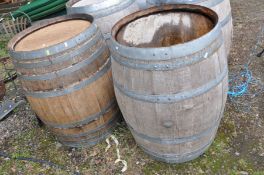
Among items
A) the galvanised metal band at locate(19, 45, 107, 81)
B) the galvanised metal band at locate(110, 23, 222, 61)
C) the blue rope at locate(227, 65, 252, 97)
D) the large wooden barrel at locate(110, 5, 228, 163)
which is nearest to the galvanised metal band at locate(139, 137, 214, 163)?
the large wooden barrel at locate(110, 5, 228, 163)

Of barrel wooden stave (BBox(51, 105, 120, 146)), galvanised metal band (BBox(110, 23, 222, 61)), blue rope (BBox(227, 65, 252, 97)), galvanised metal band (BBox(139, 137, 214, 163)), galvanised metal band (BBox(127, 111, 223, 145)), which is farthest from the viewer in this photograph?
blue rope (BBox(227, 65, 252, 97))

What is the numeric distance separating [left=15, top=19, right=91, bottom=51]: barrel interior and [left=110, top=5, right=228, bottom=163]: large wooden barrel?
0.62 metres

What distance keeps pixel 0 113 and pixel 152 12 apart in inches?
110

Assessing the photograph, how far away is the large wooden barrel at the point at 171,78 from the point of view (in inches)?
96.6

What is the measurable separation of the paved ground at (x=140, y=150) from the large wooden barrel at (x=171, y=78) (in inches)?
7.4

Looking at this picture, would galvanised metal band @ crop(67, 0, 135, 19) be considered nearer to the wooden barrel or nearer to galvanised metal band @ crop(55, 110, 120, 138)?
the wooden barrel

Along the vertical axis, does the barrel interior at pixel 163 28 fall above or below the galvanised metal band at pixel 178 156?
above

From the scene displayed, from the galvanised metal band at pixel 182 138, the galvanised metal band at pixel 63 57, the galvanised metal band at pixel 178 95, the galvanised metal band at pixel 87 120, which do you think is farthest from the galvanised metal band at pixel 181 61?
the galvanised metal band at pixel 87 120

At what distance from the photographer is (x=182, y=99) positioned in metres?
2.59

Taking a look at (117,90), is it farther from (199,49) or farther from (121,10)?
(121,10)

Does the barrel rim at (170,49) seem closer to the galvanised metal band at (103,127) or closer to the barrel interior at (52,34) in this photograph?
the barrel interior at (52,34)

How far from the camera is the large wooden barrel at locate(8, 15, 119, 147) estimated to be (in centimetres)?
305

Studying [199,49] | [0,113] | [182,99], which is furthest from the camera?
[0,113]

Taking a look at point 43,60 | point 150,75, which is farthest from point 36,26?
point 150,75
